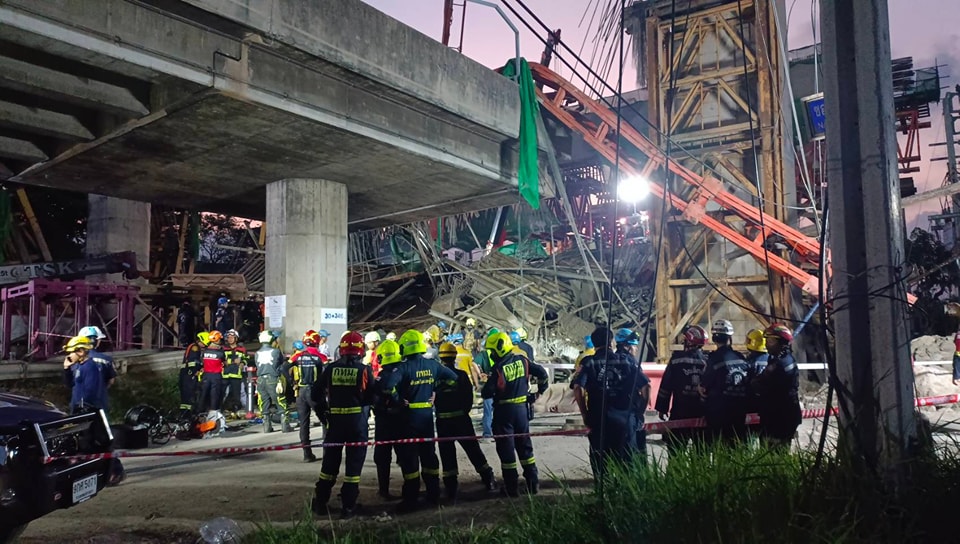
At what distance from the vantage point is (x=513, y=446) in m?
6.97

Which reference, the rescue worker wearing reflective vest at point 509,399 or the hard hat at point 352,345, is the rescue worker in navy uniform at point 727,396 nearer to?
the rescue worker wearing reflective vest at point 509,399

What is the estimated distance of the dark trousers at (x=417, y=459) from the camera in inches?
262

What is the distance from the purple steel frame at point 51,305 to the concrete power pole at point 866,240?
16058 millimetres

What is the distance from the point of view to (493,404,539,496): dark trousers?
689 centimetres

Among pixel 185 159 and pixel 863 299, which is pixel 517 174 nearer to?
pixel 185 159

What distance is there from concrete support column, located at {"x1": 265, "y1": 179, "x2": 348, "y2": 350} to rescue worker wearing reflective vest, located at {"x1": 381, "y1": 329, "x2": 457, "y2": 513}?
659 centimetres

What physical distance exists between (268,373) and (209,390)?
1.48 metres

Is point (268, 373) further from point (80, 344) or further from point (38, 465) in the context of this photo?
point (38, 465)

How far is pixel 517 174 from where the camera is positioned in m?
14.3

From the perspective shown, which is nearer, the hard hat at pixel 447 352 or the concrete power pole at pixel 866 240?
the concrete power pole at pixel 866 240

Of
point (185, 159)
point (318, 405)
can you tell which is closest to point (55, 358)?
point (185, 159)

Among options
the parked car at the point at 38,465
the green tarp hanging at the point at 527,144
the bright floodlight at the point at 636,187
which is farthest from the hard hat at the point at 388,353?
the bright floodlight at the point at 636,187

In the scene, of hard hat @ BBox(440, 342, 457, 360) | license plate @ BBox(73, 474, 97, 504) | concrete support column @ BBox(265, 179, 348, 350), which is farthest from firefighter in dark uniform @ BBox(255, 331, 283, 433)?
license plate @ BBox(73, 474, 97, 504)

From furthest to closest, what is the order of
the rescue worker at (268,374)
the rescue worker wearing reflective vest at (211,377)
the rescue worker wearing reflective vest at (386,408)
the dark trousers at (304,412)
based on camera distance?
the rescue worker wearing reflective vest at (211,377) → the rescue worker at (268,374) → the dark trousers at (304,412) → the rescue worker wearing reflective vest at (386,408)
